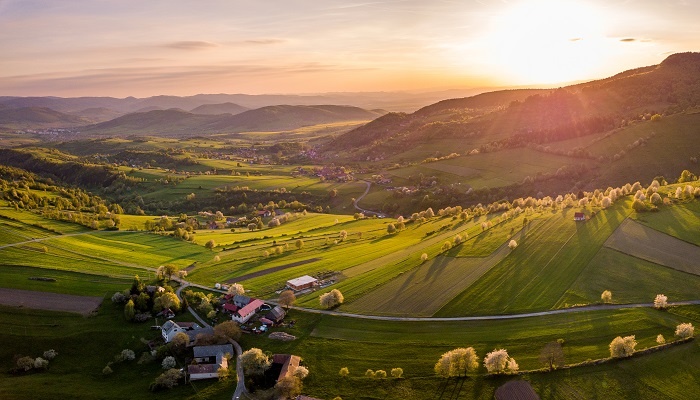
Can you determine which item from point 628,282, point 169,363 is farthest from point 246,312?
point 628,282

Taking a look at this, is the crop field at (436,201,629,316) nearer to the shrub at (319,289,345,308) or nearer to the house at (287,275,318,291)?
the shrub at (319,289,345,308)

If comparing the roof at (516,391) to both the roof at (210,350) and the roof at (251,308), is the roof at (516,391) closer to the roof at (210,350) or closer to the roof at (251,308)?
the roof at (210,350)

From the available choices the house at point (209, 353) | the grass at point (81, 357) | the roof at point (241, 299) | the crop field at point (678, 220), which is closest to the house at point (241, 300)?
the roof at point (241, 299)

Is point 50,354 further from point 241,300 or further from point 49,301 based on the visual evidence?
point 241,300

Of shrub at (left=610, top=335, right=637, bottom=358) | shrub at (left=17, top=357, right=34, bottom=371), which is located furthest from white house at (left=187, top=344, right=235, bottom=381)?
shrub at (left=610, top=335, right=637, bottom=358)

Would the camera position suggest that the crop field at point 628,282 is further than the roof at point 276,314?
No
